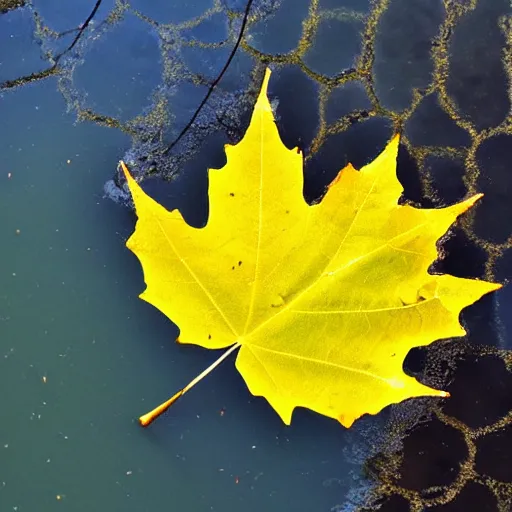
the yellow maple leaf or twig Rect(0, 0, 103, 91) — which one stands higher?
twig Rect(0, 0, 103, 91)

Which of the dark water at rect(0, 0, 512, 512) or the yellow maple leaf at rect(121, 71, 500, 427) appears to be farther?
the dark water at rect(0, 0, 512, 512)

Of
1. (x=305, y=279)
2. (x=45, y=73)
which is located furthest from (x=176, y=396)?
(x=45, y=73)

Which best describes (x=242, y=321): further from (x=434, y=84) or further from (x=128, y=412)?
(x=434, y=84)

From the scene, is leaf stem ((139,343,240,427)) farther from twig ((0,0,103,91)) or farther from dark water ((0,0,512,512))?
twig ((0,0,103,91))

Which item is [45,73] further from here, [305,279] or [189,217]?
[305,279]

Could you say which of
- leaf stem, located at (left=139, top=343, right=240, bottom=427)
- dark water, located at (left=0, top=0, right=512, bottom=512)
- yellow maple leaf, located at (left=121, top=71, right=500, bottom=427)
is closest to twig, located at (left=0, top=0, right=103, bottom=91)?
dark water, located at (left=0, top=0, right=512, bottom=512)

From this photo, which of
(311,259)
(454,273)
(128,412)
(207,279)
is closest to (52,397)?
(128,412)
